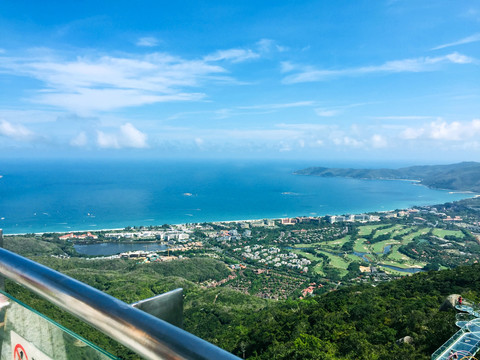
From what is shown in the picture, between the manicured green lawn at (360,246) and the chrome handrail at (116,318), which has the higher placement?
the chrome handrail at (116,318)

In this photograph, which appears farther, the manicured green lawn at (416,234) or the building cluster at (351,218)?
the building cluster at (351,218)

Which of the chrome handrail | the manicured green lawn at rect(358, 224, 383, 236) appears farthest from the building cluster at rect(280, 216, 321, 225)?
the chrome handrail

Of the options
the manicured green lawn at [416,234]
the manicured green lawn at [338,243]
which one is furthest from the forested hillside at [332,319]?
the manicured green lawn at [416,234]

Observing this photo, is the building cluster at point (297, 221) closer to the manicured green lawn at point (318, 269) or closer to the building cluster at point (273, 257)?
the building cluster at point (273, 257)

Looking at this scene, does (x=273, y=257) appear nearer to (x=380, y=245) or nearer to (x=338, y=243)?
(x=338, y=243)

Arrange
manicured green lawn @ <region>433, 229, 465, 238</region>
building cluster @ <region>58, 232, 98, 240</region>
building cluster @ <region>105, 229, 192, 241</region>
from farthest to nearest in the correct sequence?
manicured green lawn @ <region>433, 229, 465, 238</region> < building cluster @ <region>105, 229, 192, 241</region> < building cluster @ <region>58, 232, 98, 240</region>

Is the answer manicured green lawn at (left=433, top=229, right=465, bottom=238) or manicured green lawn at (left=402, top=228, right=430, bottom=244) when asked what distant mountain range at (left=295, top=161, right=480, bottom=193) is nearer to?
manicured green lawn at (left=433, top=229, right=465, bottom=238)
